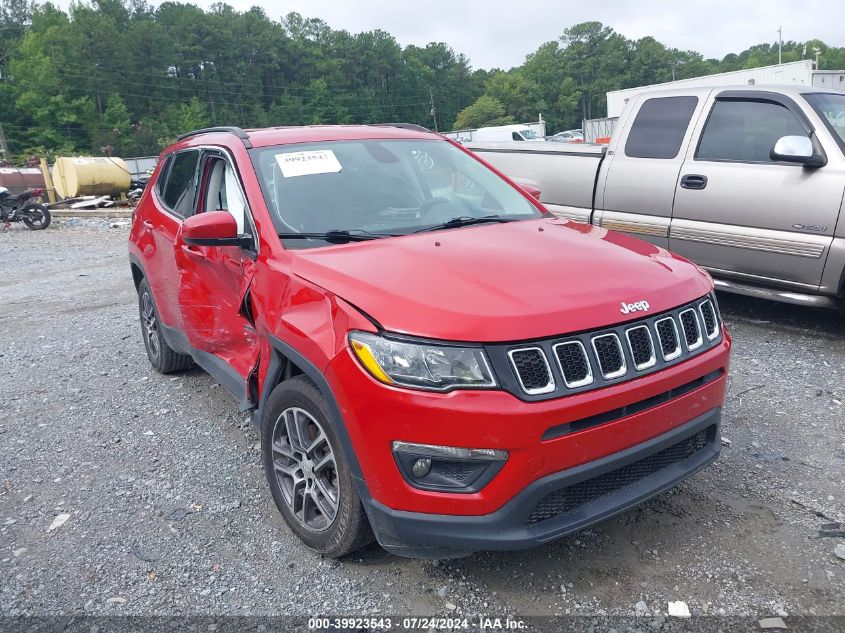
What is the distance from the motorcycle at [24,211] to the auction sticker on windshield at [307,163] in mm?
16647

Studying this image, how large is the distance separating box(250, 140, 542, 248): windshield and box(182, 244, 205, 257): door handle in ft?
2.25

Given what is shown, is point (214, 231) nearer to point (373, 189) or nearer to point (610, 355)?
point (373, 189)

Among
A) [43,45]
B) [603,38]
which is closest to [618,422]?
[43,45]

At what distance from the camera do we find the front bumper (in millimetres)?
2391

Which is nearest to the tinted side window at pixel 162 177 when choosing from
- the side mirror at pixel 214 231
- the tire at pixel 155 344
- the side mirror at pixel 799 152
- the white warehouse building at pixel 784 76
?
the tire at pixel 155 344

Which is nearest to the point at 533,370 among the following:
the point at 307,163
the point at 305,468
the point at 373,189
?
the point at 305,468

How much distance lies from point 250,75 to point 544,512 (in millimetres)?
115074

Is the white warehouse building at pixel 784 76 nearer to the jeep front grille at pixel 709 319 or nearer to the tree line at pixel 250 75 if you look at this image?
the jeep front grille at pixel 709 319

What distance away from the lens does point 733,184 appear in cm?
560

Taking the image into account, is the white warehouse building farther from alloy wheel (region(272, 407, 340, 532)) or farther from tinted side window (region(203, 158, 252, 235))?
alloy wheel (region(272, 407, 340, 532))

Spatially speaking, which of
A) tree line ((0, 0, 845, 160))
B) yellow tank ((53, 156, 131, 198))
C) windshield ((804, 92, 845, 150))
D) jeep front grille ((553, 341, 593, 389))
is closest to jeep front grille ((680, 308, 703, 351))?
jeep front grille ((553, 341, 593, 389))

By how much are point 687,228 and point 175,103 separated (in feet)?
337

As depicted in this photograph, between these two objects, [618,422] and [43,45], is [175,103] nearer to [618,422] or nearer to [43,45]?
[43,45]

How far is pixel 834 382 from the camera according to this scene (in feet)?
15.2
